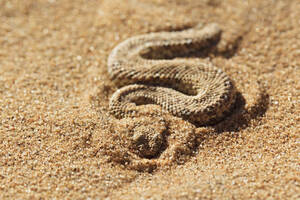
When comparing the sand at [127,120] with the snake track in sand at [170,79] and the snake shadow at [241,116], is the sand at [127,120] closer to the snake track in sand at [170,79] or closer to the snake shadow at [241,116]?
the snake shadow at [241,116]

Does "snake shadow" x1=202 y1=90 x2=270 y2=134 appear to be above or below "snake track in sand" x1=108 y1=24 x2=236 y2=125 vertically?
below

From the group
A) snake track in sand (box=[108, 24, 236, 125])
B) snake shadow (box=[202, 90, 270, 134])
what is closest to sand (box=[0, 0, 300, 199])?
snake shadow (box=[202, 90, 270, 134])

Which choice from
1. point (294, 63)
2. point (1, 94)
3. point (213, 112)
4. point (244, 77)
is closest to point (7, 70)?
point (1, 94)

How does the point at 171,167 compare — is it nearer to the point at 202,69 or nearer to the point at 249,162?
the point at 249,162

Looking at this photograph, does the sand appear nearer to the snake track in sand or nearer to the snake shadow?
the snake shadow

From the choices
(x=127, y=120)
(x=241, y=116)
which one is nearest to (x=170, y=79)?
(x=127, y=120)

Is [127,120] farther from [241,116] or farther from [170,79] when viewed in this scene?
[241,116]
